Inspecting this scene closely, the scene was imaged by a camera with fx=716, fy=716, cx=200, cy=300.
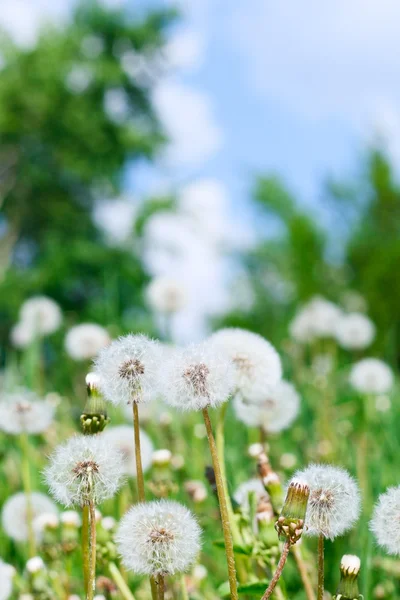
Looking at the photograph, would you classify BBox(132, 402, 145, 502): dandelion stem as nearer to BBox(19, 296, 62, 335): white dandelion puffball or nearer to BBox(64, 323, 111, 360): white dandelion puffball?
BBox(64, 323, 111, 360): white dandelion puffball

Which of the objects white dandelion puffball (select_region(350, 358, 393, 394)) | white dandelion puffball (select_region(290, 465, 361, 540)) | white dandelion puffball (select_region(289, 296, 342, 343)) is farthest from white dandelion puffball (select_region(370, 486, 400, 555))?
white dandelion puffball (select_region(289, 296, 342, 343))

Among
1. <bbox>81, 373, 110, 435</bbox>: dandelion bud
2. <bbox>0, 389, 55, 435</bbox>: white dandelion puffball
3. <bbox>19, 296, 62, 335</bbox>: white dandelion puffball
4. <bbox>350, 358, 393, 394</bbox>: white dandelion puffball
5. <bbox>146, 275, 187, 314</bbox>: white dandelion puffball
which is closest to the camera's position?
<bbox>81, 373, 110, 435</bbox>: dandelion bud

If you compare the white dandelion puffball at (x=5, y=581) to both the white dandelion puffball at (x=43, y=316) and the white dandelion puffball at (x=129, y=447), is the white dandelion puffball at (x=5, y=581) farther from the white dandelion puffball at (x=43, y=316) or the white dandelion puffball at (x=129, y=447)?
the white dandelion puffball at (x=43, y=316)

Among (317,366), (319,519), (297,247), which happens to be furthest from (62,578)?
(297,247)

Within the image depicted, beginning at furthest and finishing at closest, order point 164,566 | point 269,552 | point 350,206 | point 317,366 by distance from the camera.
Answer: point 350,206, point 317,366, point 269,552, point 164,566

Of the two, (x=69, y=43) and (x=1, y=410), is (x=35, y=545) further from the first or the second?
(x=69, y=43)

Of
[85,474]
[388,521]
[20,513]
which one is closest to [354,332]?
[20,513]

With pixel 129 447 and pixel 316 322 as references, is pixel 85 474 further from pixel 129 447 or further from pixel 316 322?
pixel 316 322
